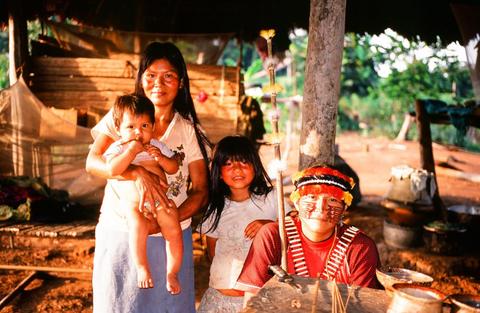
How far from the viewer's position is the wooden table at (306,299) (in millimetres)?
1496

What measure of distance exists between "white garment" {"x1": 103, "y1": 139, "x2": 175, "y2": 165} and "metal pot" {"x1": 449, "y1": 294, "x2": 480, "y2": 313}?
4.96ft

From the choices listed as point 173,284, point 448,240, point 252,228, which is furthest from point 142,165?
point 448,240

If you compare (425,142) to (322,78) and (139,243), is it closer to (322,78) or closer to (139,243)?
(322,78)

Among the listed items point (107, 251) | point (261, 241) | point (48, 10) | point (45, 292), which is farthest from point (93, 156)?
point (48, 10)

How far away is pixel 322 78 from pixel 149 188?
1468 mm

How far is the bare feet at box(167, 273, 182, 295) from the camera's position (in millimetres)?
2121

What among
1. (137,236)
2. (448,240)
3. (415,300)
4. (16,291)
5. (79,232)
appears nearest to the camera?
(415,300)

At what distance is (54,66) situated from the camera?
6488 millimetres

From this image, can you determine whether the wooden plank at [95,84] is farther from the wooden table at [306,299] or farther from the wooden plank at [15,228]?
the wooden table at [306,299]

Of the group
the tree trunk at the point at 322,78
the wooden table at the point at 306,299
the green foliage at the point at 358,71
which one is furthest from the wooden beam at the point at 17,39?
the green foliage at the point at 358,71

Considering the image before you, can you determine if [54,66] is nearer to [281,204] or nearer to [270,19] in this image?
[270,19]

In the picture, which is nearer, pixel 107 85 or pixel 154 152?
pixel 154 152

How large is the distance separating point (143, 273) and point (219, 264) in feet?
2.41

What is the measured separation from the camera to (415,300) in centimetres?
129
